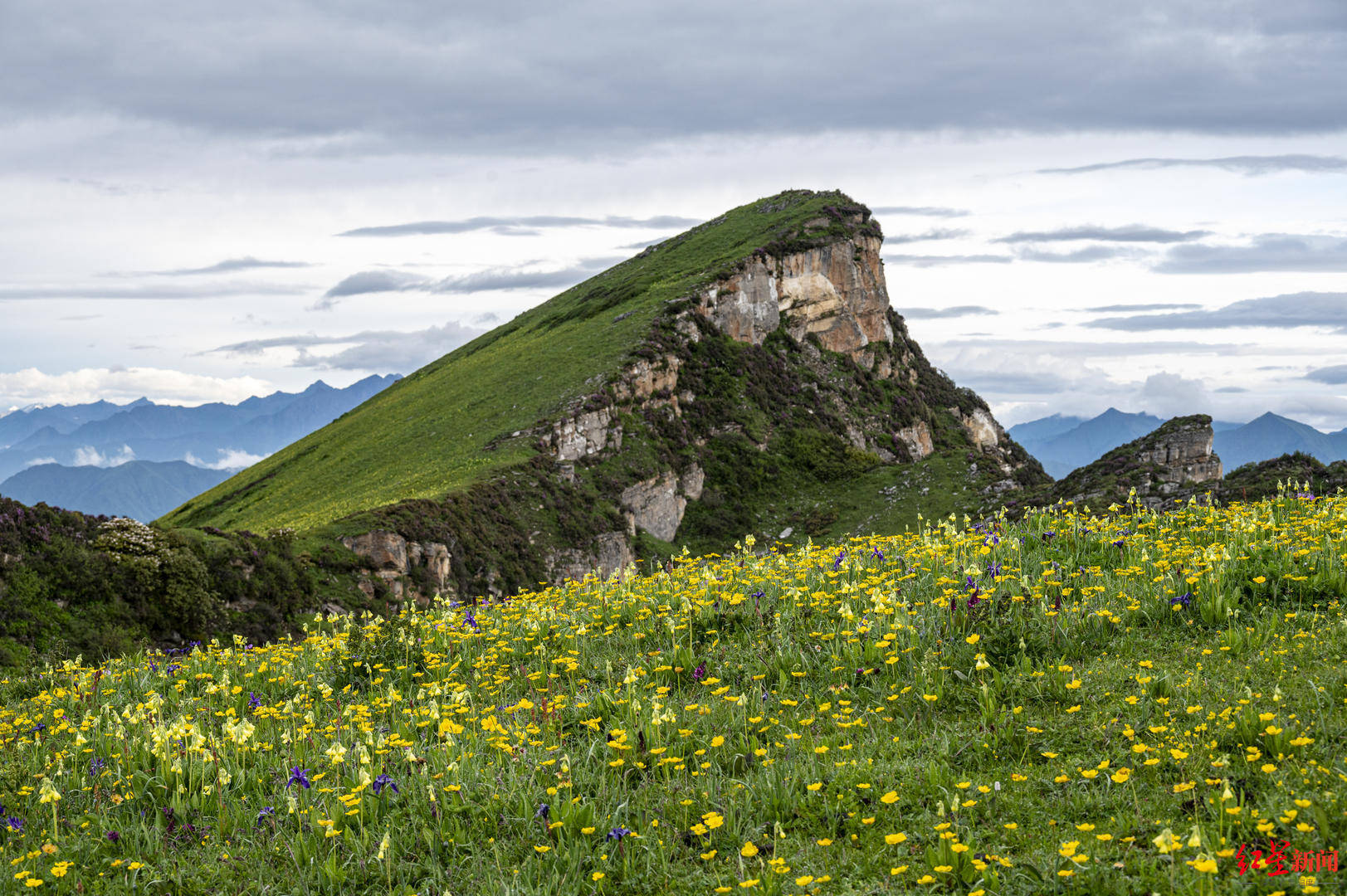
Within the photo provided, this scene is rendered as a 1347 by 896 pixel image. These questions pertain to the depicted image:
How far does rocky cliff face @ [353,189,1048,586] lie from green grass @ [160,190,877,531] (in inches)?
98.9

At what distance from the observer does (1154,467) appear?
60.2m

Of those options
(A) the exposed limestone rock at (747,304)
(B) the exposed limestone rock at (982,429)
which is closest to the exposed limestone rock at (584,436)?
(A) the exposed limestone rock at (747,304)

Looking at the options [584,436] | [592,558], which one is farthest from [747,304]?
[592,558]

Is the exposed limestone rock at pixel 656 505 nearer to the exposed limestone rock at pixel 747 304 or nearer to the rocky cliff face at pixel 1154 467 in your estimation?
the exposed limestone rock at pixel 747 304

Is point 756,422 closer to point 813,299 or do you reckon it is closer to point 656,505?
point 656,505

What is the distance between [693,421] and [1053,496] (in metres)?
34.1

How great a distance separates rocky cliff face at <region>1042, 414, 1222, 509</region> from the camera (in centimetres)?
5641

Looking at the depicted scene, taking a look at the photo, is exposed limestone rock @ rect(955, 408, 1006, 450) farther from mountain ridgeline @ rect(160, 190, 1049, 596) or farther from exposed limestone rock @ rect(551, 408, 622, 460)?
exposed limestone rock @ rect(551, 408, 622, 460)

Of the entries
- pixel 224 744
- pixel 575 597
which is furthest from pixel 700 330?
pixel 224 744

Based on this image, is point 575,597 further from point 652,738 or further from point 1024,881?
point 1024,881

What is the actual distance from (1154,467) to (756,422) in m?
37.5

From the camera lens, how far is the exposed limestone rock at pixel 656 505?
227ft

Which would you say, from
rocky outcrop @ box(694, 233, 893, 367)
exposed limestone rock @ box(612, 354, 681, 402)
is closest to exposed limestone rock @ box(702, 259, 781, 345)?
rocky outcrop @ box(694, 233, 893, 367)

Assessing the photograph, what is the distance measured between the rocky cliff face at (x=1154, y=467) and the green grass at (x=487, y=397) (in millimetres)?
40317
